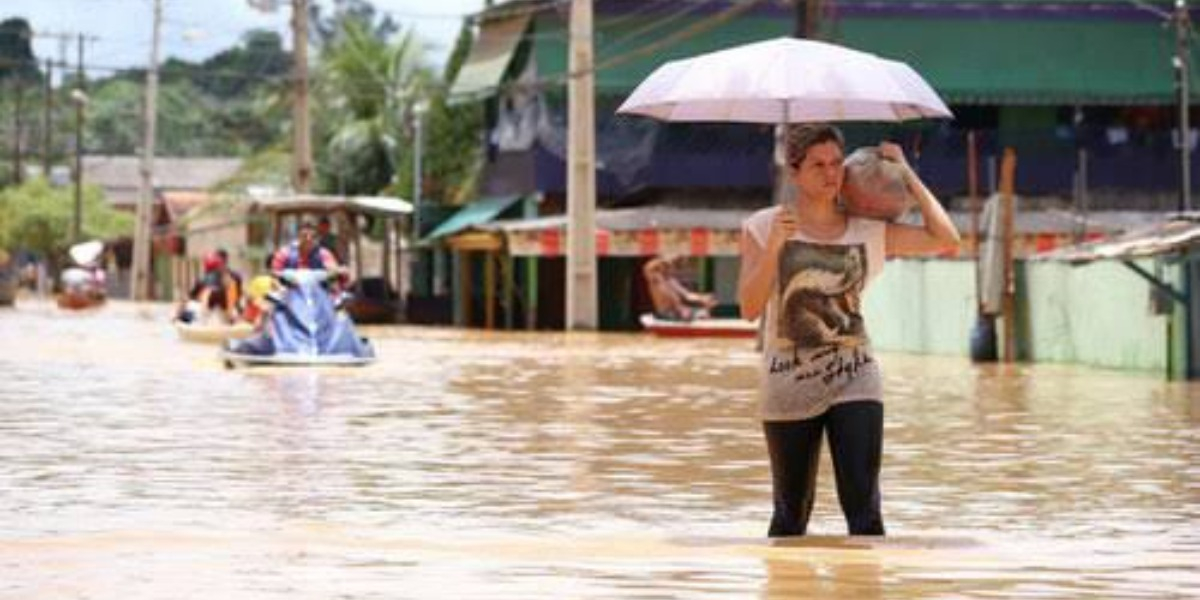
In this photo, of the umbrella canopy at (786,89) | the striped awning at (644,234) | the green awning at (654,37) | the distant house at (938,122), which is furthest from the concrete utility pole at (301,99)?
the umbrella canopy at (786,89)

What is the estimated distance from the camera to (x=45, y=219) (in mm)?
126438

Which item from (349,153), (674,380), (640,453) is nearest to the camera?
(640,453)

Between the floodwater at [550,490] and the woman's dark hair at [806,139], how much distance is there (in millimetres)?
1478

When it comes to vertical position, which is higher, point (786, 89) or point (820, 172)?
point (786, 89)

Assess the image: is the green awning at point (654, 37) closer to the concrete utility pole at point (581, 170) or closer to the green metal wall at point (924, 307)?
the concrete utility pole at point (581, 170)

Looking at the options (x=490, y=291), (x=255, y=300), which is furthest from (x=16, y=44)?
(x=255, y=300)

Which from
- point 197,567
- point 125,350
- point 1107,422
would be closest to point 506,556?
point 197,567

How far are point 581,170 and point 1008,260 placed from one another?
2152cm

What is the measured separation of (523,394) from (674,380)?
415cm

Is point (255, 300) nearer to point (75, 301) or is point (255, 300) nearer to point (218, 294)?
point (218, 294)

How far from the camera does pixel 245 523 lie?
526 inches

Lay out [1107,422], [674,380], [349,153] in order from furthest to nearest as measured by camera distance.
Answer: [349,153] < [674,380] < [1107,422]

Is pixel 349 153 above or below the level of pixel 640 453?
above

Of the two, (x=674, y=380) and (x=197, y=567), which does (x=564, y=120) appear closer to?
(x=674, y=380)
